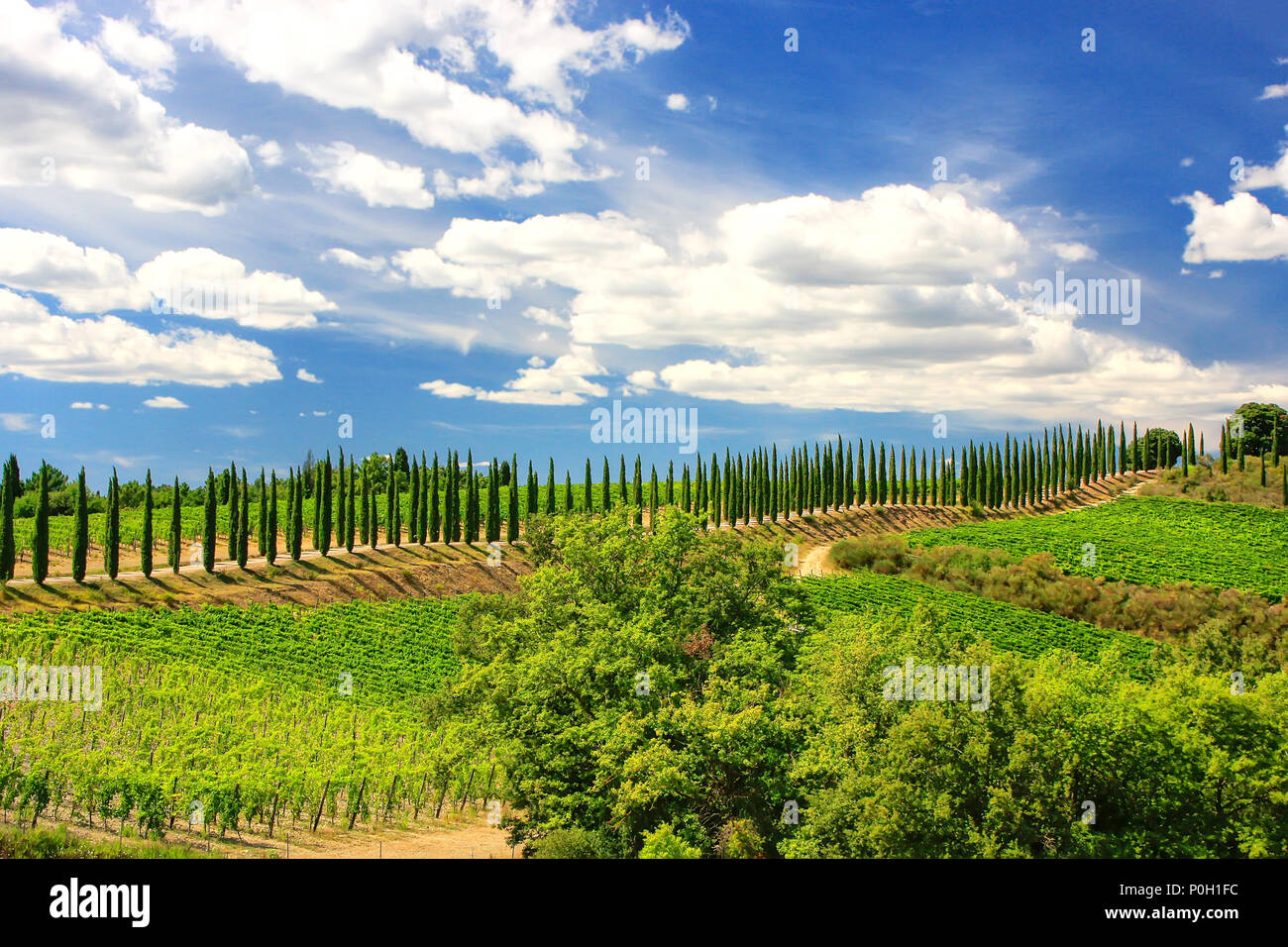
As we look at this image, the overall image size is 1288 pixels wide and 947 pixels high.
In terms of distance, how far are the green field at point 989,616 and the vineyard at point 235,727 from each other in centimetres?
2494

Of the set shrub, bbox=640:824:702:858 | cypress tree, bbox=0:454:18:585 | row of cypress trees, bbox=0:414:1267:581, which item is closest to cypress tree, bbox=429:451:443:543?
row of cypress trees, bbox=0:414:1267:581

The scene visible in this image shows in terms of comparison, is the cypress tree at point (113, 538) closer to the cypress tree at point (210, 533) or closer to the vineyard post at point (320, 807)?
the cypress tree at point (210, 533)

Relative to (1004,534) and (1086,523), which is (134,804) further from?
(1086,523)

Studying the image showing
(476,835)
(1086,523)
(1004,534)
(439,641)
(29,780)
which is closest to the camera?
(29,780)

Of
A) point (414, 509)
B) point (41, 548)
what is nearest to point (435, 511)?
point (414, 509)

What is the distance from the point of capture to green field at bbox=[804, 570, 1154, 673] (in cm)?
5391

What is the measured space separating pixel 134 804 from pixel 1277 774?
3235cm

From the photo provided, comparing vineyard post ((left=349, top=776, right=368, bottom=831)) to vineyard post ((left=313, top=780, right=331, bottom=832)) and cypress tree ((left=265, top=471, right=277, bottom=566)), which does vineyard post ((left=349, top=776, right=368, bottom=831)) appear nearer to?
vineyard post ((left=313, top=780, right=331, bottom=832))

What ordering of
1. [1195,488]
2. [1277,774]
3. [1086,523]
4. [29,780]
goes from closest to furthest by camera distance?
1. [1277,774]
2. [29,780]
3. [1086,523]
4. [1195,488]

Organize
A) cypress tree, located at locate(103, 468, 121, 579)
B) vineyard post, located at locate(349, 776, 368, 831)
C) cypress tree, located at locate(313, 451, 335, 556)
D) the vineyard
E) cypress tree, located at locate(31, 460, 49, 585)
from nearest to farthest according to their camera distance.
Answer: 1. the vineyard
2. vineyard post, located at locate(349, 776, 368, 831)
3. cypress tree, located at locate(31, 460, 49, 585)
4. cypress tree, located at locate(103, 468, 121, 579)
5. cypress tree, located at locate(313, 451, 335, 556)

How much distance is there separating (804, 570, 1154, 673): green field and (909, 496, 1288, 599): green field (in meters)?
14.7
